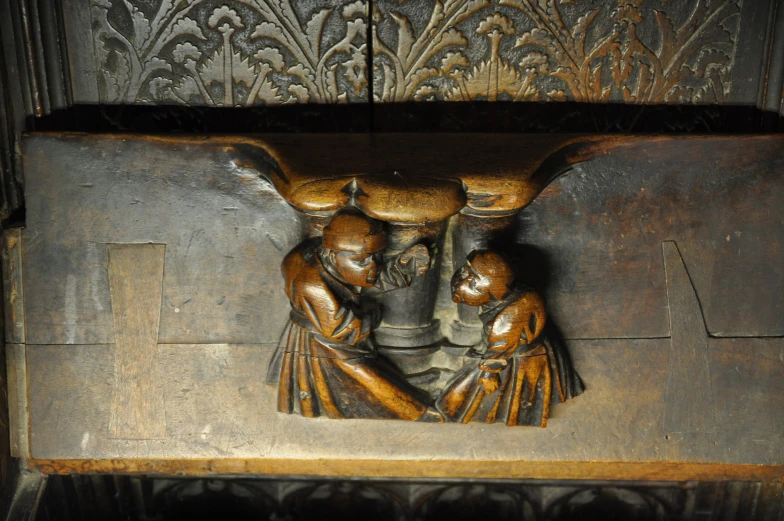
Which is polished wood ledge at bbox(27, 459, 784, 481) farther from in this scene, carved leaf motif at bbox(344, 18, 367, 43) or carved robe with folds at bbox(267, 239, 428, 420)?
carved leaf motif at bbox(344, 18, 367, 43)

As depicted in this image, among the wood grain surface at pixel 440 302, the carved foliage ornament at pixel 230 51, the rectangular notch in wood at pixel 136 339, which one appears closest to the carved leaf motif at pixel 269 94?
the carved foliage ornament at pixel 230 51

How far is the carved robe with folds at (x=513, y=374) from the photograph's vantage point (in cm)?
121

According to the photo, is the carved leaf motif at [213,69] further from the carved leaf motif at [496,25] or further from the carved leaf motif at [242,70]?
the carved leaf motif at [496,25]

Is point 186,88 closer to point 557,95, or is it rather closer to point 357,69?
point 357,69

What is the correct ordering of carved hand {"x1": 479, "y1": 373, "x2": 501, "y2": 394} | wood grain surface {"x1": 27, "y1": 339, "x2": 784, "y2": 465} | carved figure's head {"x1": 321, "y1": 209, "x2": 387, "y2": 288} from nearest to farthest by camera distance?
1. carved figure's head {"x1": 321, "y1": 209, "x2": 387, "y2": 288}
2. carved hand {"x1": 479, "y1": 373, "x2": 501, "y2": 394}
3. wood grain surface {"x1": 27, "y1": 339, "x2": 784, "y2": 465}

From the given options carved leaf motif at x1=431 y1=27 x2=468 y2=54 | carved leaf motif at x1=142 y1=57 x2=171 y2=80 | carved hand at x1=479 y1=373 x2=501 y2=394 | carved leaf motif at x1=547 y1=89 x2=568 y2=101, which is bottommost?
carved hand at x1=479 y1=373 x2=501 y2=394

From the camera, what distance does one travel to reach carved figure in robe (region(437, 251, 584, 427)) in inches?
46.5

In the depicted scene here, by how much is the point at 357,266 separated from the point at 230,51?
19.1 inches

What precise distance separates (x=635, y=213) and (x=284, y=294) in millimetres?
672

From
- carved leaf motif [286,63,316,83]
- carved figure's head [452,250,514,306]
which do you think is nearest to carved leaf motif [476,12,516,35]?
carved leaf motif [286,63,316,83]

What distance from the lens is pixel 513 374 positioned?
1.27 metres

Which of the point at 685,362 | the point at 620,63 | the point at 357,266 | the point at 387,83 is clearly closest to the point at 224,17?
the point at 387,83

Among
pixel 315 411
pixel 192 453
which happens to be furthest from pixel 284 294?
pixel 192 453

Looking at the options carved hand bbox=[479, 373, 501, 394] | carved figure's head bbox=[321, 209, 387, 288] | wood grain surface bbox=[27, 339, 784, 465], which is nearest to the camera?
carved figure's head bbox=[321, 209, 387, 288]
